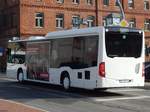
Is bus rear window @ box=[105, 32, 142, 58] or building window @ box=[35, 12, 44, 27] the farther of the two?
building window @ box=[35, 12, 44, 27]

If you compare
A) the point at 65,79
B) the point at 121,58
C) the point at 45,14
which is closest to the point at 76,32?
the point at 65,79

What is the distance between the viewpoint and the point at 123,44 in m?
21.6

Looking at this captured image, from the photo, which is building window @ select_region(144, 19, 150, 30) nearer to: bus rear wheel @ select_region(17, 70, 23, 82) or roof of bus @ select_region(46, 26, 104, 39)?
bus rear wheel @ select_region(17, 70, 23, 82)

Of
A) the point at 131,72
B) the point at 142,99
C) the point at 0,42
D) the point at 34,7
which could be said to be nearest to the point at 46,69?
the point at 131,72

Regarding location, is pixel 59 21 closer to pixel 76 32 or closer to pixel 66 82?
pixel 66 82

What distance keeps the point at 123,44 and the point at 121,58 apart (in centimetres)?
65

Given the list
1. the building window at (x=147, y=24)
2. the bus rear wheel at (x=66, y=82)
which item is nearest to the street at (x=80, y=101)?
the bus rear wheel at (x=66, y=82)

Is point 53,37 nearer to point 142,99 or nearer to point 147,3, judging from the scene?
point 142,99

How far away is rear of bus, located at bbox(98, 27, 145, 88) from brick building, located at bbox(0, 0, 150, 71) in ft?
118

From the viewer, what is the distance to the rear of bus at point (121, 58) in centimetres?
2102

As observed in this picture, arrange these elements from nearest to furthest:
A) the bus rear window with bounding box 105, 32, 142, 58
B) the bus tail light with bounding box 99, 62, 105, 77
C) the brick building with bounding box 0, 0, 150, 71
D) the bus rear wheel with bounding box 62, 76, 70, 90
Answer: the bus tail light with bounding box 99, 62, 105, 77 < the bus rear window with bounding box 105, 32, 142, 58 < the bus rear wheel with bounding box 62, 76, 70, 90 < the brick building with bounding box 0, 0, 150, 71

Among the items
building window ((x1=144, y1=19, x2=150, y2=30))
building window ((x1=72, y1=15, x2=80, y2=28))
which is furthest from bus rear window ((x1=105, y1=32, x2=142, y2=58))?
building window ((x1=144, y1=19, x2=150, y2=30))

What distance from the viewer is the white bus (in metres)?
21.1

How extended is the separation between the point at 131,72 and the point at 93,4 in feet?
148
